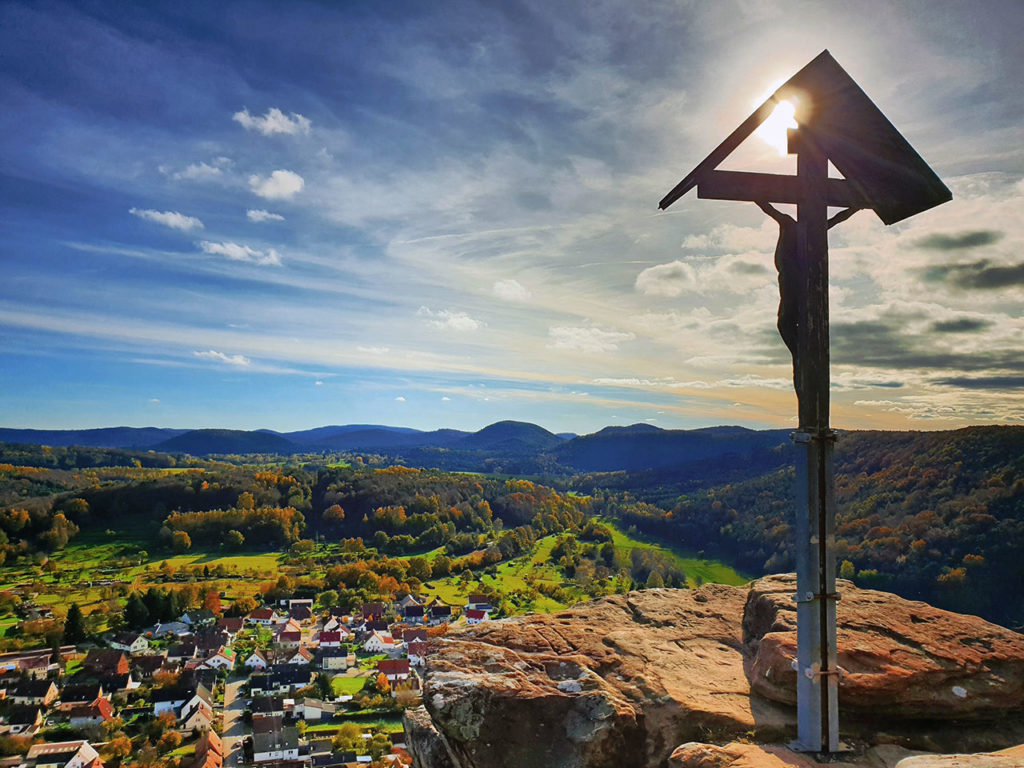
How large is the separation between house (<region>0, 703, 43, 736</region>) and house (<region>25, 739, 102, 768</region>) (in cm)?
290

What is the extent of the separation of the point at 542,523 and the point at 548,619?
126687 mm

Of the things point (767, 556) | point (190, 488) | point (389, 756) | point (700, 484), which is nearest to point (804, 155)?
point (389, 756)

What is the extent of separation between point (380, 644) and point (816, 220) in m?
61.6

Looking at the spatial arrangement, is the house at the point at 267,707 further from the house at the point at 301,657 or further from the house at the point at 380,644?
the house at the point at 380,644

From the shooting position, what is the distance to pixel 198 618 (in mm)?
66938

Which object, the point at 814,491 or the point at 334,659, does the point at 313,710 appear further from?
the point at 814,491

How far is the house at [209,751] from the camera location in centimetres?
3379

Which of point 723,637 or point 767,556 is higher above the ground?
point 723,637

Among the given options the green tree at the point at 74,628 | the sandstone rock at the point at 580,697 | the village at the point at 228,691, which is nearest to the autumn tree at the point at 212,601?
the village at the point at 228,691

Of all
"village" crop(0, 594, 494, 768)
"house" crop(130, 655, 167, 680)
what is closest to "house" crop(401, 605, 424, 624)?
"village" crop(0, 594, 494, 768)

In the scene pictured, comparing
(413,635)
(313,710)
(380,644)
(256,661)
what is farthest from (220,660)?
(413,635)

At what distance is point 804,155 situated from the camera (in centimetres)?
501

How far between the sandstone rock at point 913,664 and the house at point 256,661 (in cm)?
5851

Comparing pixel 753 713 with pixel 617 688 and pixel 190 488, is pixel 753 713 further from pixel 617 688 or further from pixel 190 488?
pixel 190 488
